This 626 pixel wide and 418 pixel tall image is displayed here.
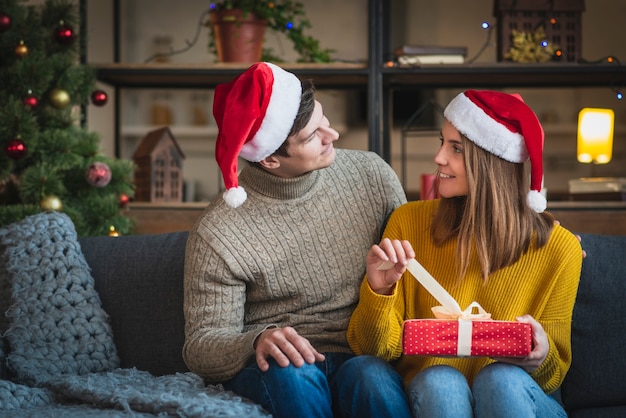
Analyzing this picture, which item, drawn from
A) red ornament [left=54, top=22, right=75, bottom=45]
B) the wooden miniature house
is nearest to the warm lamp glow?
the wooden miniature house

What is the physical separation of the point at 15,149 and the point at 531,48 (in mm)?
1915

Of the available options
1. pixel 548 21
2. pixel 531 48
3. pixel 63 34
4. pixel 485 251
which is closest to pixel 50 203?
pixel 63 34

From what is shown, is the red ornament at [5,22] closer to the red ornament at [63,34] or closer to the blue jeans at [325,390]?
the red ornament at [63,34]

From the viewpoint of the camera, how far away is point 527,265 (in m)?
1.81

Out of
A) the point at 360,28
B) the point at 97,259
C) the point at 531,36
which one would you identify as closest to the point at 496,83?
the point at 531,36

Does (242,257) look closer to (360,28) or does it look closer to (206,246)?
(206,246)

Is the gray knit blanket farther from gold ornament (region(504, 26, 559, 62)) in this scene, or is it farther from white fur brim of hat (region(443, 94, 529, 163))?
gold ornament (region(504, 26, 559, 62))

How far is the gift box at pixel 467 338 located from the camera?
160 cm

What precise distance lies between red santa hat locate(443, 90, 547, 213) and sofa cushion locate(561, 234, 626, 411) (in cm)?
30

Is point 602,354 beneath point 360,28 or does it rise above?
beneath

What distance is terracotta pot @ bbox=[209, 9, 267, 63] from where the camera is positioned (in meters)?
3.41

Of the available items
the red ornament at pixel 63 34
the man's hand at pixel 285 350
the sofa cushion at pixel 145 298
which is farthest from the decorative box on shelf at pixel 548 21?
the man's hand at pixel 285 350

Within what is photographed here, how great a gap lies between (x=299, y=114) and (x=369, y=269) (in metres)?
0.39

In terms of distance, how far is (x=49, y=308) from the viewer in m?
1.99
